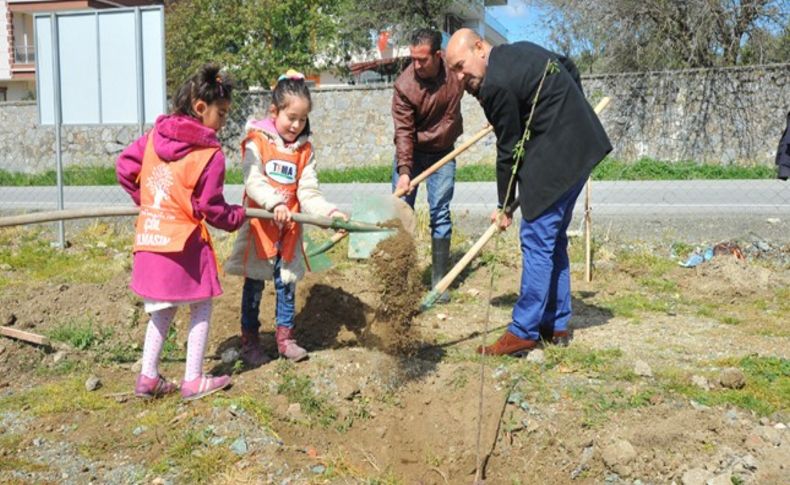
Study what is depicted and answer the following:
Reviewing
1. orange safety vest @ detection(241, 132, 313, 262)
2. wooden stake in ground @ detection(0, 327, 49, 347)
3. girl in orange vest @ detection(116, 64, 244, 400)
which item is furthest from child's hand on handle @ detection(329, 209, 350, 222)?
wooden stake in ground @ detection(0, 327, 49, 347)

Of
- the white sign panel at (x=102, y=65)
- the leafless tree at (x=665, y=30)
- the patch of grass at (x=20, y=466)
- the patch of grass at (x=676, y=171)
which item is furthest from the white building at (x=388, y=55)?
the patch of grass at (x=20, y=466)

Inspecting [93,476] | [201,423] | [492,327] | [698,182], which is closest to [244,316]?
[201,423]

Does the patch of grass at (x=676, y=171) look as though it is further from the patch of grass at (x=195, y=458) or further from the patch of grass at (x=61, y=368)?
the patch of grass at (x=195, y=458)

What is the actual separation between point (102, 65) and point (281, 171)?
5011mm

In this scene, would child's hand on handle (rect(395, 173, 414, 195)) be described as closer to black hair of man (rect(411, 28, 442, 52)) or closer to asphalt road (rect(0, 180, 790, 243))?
Result: asphalt road (rect(0, 180, 790, 243))

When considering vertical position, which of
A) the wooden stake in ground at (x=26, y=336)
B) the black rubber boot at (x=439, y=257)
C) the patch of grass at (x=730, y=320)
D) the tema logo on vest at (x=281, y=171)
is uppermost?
the tema logo on vest at (x=281, y=171)

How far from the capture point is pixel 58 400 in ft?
13.3

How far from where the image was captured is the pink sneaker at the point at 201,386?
12.7 feet

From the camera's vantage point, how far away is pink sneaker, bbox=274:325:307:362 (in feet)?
14.0

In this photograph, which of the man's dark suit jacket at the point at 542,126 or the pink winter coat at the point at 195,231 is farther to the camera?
the man's dark suit jacket at the point at 542,126

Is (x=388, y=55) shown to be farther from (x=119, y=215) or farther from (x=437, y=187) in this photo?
(x=119, y=215)

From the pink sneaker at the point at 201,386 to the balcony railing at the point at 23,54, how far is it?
1573 inches

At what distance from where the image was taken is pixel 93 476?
328 cm

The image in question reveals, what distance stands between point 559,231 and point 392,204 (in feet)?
3.48
